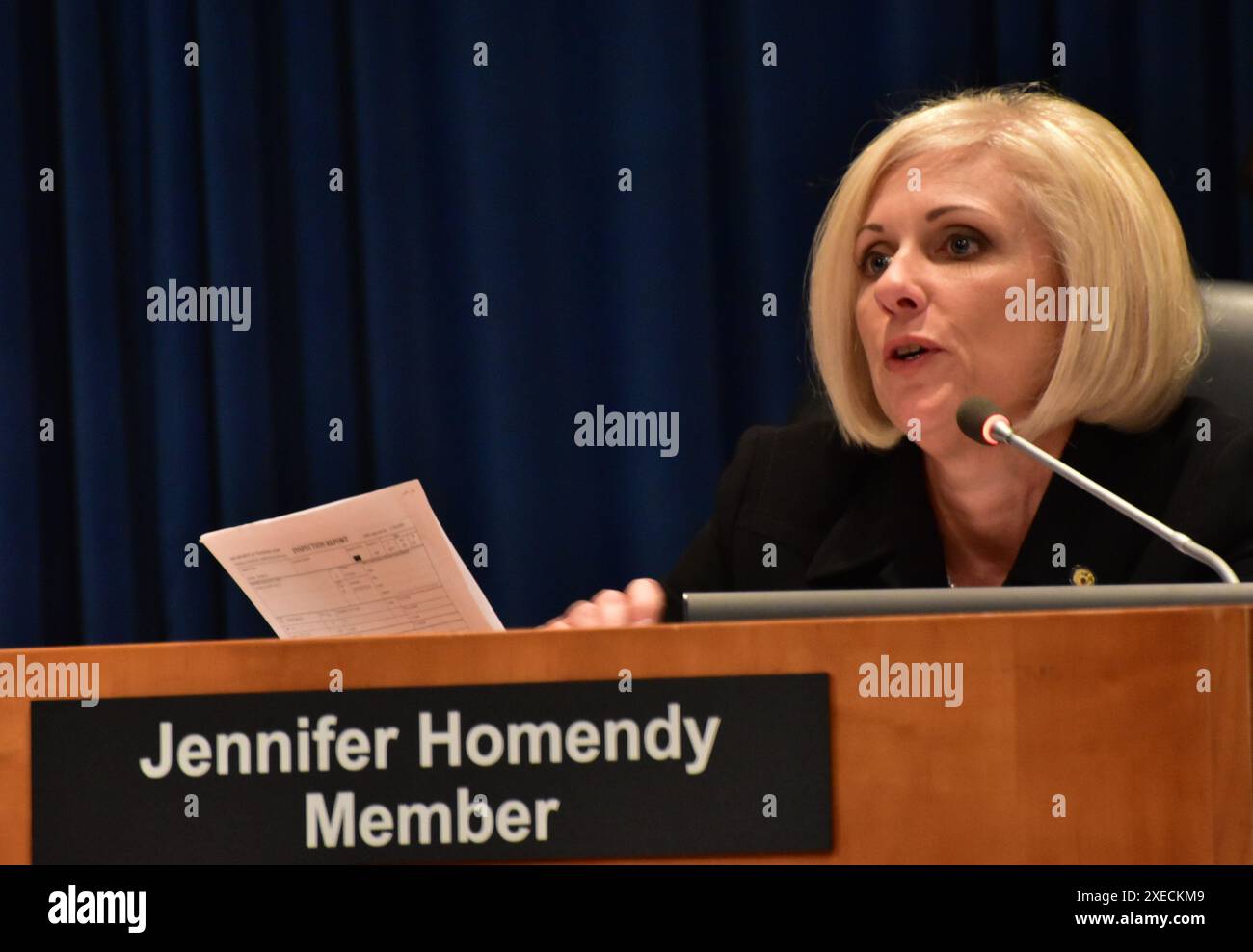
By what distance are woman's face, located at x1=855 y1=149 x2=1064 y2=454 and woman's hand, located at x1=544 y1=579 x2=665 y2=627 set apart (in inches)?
18.4

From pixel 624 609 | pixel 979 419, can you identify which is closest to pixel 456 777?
pixel 624 609

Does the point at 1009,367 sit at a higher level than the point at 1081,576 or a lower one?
higher

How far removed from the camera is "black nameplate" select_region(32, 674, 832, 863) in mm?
920

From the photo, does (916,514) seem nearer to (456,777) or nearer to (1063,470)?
(1063,470)

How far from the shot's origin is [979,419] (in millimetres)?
1352

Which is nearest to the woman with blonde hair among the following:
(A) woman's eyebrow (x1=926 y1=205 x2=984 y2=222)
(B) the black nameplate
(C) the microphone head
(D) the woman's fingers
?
(A) woman's eyebrow (x1=926 y1=205 x2=984 y2=222)

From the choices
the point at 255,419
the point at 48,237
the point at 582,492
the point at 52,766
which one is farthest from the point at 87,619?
the point at 52,766

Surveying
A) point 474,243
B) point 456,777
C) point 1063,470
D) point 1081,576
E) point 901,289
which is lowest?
point 456,777

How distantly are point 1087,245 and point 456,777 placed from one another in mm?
1175

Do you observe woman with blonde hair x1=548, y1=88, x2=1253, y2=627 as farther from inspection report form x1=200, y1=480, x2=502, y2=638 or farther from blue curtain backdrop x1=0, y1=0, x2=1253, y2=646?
blue curtain backdrop x1=0, y1=0, x2=1253, y2=646

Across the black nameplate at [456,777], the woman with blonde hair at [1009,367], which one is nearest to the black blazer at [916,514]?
the woman with blonde hair at [1009,367]

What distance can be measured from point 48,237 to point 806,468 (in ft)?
4.81
